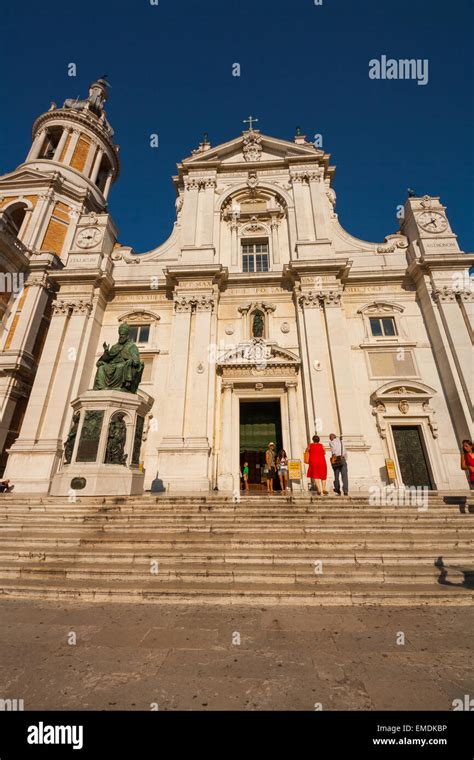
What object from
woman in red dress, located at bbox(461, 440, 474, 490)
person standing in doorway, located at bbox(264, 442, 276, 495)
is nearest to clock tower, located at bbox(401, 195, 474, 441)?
woman in red dress, located at bbox(461, 440, 474, 490)

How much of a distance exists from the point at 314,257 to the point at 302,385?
23.9 ft

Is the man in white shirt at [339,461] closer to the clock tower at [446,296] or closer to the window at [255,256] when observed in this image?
the clock tower at [446,296]

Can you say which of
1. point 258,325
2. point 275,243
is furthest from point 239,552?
point 275,243

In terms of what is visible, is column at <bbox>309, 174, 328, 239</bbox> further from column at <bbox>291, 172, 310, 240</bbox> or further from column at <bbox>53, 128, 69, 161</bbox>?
column at <bbox>53, 128, 69, 161</bbox>

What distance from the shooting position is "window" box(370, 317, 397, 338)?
16734mm

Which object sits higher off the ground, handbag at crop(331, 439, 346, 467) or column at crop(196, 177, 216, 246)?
column at crop(196, 177, 216, 246)

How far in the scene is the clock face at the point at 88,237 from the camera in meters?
19.7

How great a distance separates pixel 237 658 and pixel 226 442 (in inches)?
480

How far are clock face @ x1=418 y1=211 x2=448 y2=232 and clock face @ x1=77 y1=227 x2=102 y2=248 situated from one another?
18.5m

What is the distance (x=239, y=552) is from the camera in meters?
6.25

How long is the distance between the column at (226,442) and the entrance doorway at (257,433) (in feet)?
3.30
